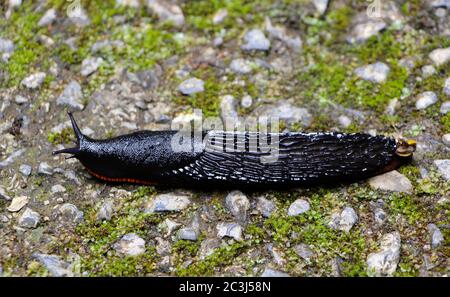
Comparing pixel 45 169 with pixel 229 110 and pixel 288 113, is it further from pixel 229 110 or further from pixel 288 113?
pixel 288 113

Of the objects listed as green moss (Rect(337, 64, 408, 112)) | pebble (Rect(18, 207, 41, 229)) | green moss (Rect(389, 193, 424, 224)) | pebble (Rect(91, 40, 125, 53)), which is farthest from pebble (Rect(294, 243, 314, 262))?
pebble (Rect(91, 40, 125, 53))

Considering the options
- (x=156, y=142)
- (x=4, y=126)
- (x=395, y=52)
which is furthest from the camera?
(x=395, y=52)

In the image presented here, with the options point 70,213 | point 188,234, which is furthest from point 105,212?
point 188,234

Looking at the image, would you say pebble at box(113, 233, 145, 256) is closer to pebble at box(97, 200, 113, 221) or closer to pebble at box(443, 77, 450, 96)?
pebble at box(97, 200, 113, 221)

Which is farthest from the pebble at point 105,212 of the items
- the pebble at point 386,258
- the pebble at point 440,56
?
the pebble at point 440,56

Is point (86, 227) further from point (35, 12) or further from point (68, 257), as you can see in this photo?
point (35, 12)
